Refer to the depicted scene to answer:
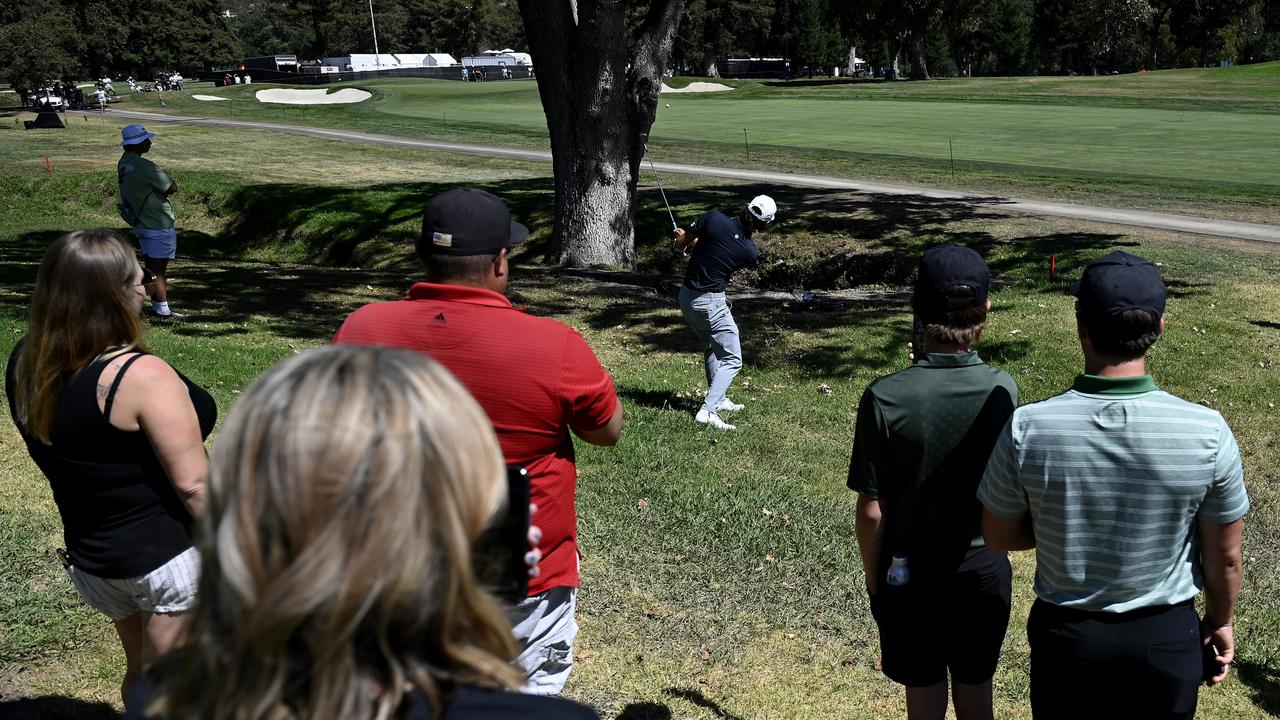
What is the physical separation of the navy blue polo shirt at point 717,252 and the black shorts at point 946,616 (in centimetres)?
483

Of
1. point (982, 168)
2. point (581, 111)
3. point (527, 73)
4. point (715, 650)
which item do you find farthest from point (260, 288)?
point (527, 73)

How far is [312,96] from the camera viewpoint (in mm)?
61656

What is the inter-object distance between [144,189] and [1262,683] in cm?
1035

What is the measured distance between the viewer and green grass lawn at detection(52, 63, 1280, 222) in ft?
73.7

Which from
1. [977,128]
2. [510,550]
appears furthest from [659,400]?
[977,128]

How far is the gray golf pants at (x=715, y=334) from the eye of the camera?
27.6 ft

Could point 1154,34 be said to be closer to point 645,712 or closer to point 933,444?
point 645,712

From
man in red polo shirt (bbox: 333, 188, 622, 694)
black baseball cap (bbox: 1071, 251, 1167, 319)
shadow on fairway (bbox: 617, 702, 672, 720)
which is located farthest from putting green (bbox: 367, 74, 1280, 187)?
man in red polo shirt (bbox: 333, 188, 622, 694)

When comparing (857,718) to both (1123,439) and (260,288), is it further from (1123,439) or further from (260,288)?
(260,288)

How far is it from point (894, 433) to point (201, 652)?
240 cm

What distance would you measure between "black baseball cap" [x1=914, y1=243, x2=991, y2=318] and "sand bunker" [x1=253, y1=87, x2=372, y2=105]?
58.6m

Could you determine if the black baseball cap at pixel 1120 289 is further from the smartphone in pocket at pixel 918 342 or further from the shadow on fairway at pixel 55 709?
the shadow on fairway at pixel 55 709

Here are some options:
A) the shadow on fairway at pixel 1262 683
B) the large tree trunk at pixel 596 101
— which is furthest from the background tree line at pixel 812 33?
the shadow on fairway at pixel 1262 683

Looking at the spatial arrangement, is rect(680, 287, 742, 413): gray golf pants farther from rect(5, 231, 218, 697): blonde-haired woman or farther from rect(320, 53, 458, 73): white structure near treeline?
rect(320, 53, 458, 73): white structure near treeline
